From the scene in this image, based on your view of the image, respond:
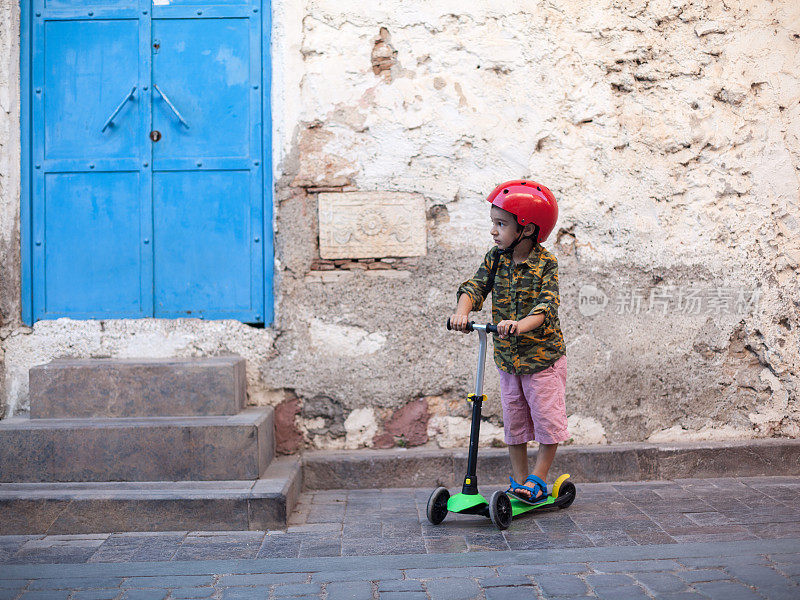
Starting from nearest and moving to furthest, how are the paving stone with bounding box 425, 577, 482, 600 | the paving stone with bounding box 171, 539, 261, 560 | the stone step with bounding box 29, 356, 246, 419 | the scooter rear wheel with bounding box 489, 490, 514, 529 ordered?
the paving stone with bounding box 425, 577, 482, 600, the paving stone with bounding box 171, 539, 261, 560, the scooter rear wheel with bounding box 489, 490, 514, 529, the stone step with bounding box 29, 356, 246, 419

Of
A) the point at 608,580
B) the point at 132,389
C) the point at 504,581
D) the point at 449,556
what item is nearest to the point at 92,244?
the point at 132,389

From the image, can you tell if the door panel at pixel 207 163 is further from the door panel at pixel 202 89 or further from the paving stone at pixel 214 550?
the paving stone at pixel 214 550

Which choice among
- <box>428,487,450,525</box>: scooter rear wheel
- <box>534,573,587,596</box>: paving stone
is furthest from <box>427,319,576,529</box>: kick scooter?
<box>534,573,587,596</box>: paving stone

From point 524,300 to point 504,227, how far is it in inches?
13.8

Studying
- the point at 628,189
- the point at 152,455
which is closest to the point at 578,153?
the point at 628,189

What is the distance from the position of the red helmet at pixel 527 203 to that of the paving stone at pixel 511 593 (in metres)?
1.52

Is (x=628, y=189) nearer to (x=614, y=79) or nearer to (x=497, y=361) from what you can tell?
(x=614, y=79)

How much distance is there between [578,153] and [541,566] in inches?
95.6

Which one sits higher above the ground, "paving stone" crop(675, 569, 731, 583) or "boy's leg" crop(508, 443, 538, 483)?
"boy's leg" crop(508, 443, 538, 483)

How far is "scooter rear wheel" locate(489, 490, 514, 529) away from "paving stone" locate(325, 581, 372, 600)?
76 cm

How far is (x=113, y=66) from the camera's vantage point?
4312 mm

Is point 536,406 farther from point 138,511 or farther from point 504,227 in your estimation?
point 138,511

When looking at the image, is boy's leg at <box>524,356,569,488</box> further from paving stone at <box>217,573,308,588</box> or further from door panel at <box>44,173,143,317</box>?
door panel at <box>44,173,143,317</box>

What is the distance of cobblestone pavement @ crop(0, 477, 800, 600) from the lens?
2.64 metres
